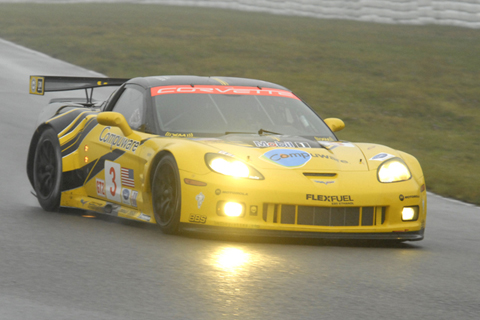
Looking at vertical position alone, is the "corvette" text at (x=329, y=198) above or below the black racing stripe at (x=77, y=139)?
below

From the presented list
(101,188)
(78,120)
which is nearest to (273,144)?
(101,188)

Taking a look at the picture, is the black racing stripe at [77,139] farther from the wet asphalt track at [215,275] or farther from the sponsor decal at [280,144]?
the sponsor decal at [280,144]

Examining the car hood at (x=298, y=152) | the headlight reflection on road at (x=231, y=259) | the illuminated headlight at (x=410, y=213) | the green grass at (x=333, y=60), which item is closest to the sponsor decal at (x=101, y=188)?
the car hood at (x=298, y=152)

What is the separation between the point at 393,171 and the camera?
19.3 feet

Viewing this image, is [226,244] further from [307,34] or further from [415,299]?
[307,34]

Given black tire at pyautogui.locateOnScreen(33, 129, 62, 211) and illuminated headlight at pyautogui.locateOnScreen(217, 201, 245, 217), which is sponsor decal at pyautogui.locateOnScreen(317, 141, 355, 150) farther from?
black tire at pyautogui.locateOnScreen(33, 129, 62, 211)

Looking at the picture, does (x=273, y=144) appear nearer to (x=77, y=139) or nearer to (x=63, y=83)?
(x=77, y=139)

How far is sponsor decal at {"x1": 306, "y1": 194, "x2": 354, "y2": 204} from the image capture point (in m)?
5.51

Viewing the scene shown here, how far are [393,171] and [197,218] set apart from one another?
1462 millimetres

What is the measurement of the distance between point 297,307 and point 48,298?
3.93 ft

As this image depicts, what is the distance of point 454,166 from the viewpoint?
10.8 metres

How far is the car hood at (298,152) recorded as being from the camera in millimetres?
5676

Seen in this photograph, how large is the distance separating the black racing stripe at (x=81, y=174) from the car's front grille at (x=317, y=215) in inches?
71.2

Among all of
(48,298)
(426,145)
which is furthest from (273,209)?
(426,145)
